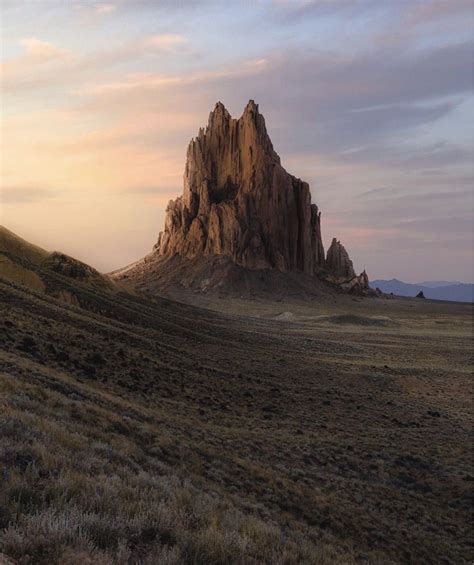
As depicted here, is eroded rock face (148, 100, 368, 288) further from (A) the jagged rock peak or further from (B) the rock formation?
(A) the jagged rock peak

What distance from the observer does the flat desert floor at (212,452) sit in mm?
6137

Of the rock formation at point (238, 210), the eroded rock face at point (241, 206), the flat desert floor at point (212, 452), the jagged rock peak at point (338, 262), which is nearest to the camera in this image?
the flat desert floor at point (212, 452)

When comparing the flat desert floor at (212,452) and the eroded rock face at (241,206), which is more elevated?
the eroded rock face at (241,206)

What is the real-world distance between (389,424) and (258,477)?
469 inches

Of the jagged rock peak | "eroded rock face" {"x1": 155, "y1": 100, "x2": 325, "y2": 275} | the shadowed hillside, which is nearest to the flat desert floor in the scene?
the shadowed hillside

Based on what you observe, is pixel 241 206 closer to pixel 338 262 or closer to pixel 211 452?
pixel 338 262

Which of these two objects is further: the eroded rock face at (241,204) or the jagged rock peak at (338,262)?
the jagged rock peak at (338,262)

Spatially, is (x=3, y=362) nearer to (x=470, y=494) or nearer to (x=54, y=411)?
(x=54, y=411)

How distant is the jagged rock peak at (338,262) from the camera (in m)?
164

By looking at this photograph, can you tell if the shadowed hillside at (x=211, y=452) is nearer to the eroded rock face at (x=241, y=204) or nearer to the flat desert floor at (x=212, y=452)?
the flat desert floor at (x=212, y=452)

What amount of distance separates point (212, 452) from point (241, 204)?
12553cm

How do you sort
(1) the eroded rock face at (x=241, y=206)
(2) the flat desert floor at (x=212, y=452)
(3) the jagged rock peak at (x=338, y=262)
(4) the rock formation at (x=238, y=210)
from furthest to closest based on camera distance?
(3) the jagged rock peak at (x=338, y=262), (1) the eroded rock face at (x=241, y=206), (4) the rock formation at (x=238, y=210), (2) the flat desert floor at (x=212, y=452)

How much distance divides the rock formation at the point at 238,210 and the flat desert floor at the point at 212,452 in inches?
3772

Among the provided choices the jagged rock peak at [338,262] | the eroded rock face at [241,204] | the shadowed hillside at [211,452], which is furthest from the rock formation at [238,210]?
the shadowed hillside at [211,452]
